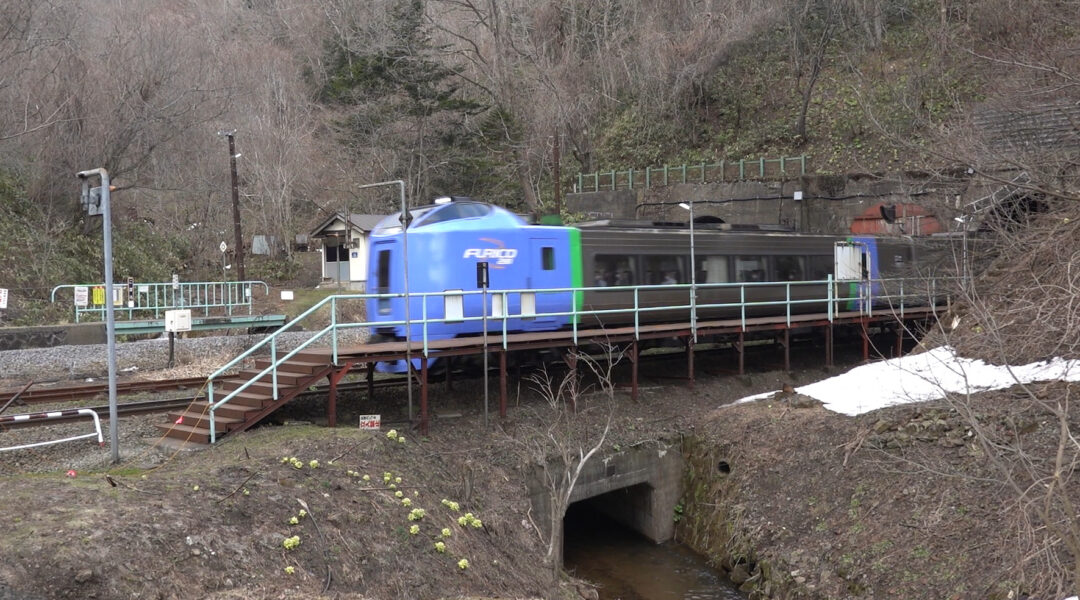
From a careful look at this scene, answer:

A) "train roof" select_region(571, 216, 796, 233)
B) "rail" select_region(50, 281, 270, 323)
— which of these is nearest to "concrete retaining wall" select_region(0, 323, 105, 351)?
"rail" select_region(50, 281, 270, 323)

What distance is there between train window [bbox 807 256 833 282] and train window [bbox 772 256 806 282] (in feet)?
1.02

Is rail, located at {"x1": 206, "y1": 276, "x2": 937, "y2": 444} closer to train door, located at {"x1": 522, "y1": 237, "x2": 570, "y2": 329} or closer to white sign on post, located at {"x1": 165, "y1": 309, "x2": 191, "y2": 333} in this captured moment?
train door, located at {"x1": 522, "y1": 237, "x2": 570, "y2": 329}

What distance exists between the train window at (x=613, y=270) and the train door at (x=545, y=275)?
93cm

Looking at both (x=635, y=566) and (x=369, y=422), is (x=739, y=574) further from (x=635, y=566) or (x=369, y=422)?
(x=369, y=422)

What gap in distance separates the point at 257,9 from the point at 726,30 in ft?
120

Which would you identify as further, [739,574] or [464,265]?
[464,265]

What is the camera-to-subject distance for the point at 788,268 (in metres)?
21.0

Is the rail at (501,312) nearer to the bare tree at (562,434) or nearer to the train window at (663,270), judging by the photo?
the train window at (663,270)

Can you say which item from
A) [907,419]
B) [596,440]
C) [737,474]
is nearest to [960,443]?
[907,419]

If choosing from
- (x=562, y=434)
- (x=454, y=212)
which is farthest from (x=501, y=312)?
(x=562, y=434)

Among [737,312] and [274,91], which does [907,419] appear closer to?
[737,312]

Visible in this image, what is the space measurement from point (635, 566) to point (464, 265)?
237 inches

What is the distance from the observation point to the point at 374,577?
27.8 feet

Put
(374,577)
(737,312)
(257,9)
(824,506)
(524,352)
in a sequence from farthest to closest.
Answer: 1. (257,9)
2. (737,312)
3. (524,352)
4. (824,506)
5. (374,577)
